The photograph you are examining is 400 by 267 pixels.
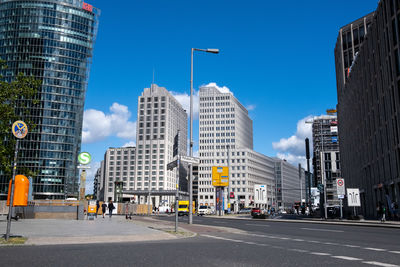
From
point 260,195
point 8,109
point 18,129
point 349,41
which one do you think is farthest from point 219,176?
point 18,129

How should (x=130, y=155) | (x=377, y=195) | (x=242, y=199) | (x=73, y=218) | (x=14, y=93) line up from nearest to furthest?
(x=14, y=93)
(x=73, y=218)
(x=377, y=195)
(x=242, y=199)
(x=130, y=155)

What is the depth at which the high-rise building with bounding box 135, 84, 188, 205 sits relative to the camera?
188125 millimetres

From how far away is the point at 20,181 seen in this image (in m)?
16.2

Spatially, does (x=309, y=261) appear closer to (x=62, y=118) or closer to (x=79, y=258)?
(x=79, y=258)

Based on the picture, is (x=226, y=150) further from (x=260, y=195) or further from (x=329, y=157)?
(x=260, y=195)

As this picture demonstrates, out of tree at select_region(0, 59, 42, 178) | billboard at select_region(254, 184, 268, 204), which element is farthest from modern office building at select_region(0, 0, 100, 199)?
tree at select_region(0, 59, 42, 178)

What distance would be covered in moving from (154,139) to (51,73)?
68.2 m

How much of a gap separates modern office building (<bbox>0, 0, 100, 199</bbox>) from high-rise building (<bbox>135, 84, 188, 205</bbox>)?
53327mm

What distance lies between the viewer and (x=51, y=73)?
13675 centimetres

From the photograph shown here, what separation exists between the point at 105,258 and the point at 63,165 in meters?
136

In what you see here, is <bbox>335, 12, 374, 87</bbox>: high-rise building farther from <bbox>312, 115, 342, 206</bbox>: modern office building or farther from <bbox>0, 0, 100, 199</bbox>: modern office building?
<bbox>0, 0, 100, 199</bbox>: modern office building

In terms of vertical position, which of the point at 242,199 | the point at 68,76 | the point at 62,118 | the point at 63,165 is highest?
the point at 68,76

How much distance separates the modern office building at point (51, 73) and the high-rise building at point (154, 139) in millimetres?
53327

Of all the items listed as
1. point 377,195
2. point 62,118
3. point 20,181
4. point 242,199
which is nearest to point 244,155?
point 242,199
